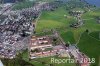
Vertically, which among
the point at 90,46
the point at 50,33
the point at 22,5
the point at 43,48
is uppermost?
the point at 90,46

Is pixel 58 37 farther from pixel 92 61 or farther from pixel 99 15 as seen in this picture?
pixel 99 15

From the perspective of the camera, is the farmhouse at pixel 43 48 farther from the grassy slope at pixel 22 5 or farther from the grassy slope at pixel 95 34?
the grassy slope at pixel 22 5

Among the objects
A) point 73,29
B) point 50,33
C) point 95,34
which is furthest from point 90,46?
point 73,29

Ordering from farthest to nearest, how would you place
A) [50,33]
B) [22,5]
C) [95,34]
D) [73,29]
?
1. [22,5]
2. [73,29]
3. [50,33]
4. [95,34]

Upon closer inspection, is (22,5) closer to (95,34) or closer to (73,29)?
(73,29)

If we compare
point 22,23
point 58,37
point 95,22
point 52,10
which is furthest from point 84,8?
point 58,37

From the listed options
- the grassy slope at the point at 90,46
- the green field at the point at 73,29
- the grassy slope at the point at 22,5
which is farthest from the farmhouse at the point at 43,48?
the grassy slope at the point at 22,5

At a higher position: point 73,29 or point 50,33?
point 50,33

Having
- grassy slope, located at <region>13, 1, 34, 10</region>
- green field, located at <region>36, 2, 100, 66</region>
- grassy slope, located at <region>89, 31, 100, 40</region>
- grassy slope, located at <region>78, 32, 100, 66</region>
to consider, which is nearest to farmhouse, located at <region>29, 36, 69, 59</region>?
green field, located at <region>36, 2, 100, 66</region>

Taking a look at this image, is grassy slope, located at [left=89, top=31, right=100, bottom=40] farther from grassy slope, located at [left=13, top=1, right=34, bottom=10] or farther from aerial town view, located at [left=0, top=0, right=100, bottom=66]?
grassy slope, located at [left=13, top=1, right=34, bottom=10]
